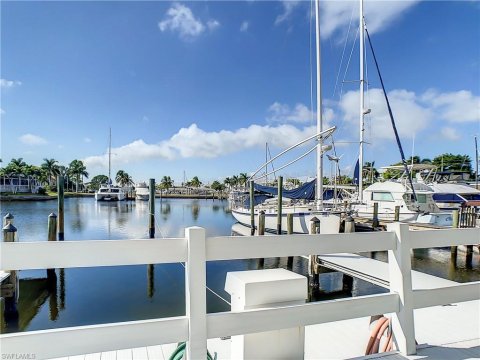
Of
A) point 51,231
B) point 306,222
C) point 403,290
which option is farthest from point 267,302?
point 306,222

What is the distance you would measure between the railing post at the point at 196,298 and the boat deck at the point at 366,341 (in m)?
0.39

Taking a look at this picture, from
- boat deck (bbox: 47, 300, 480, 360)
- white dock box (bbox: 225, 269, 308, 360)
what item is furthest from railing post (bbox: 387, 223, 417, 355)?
white dock box (bbox: 225, 269, 308, 360)

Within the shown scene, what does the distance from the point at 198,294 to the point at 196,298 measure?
0.03 meters

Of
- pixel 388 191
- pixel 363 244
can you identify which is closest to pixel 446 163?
pixel 388 191

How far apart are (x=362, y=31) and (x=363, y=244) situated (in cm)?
2161

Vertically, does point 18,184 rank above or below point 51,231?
above

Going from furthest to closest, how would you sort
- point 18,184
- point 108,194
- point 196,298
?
1. point 18,184
2. point 108,194
3. point 196,298

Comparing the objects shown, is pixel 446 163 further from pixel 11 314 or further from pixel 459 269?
pixel 11 314

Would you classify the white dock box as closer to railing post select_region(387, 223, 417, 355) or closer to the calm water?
railing post select_region(387, 223, 417, 355)

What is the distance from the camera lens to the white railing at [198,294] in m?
1.75

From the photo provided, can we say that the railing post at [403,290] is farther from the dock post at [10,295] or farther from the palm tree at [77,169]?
the palm tree at [77,169]

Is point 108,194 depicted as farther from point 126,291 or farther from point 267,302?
point 267,302

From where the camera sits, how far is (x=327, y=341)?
11.0ft

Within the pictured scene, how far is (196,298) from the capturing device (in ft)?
6.49
